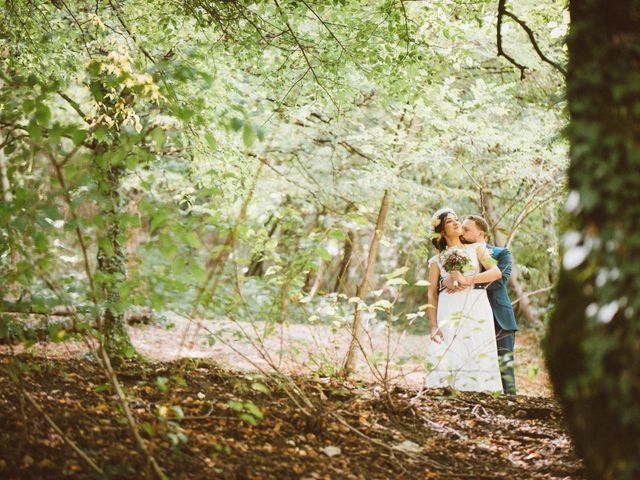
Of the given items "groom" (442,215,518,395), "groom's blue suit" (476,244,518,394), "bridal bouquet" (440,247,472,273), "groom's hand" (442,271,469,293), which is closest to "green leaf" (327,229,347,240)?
"bridal bouquet" (440,247,472,273)

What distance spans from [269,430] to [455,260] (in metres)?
2.74

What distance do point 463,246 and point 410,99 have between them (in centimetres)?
169

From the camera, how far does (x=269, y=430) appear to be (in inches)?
115

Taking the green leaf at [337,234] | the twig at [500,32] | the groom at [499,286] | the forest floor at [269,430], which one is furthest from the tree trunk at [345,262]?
the twig at [500,32]

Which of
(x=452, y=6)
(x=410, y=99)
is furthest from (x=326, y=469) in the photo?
(x=452, y=6)

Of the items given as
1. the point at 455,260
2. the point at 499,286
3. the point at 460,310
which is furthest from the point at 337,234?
the point at 499,286

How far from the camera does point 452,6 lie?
4750 millimetres

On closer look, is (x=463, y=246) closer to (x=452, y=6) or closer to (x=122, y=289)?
(x=452, y=6)

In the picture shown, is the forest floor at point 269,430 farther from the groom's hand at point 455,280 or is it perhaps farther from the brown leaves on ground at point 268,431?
the groom's hand at point 455,280

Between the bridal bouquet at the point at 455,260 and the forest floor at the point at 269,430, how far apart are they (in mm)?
1282

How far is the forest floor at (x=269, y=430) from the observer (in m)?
2.33

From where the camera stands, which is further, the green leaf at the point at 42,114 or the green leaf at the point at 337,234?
the green leaf at the point at 337,234

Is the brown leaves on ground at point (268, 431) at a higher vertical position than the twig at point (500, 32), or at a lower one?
lower

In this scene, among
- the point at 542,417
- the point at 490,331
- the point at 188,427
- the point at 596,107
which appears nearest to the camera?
the point at 596,107
